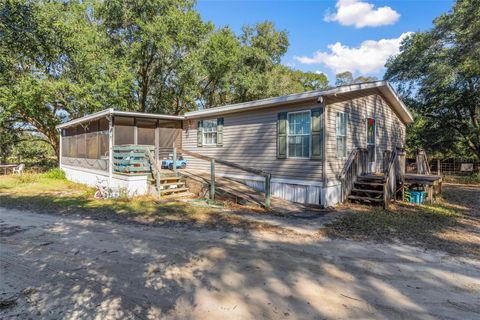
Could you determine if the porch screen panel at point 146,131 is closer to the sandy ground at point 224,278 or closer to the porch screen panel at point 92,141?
the porch screen panel at point 92,141

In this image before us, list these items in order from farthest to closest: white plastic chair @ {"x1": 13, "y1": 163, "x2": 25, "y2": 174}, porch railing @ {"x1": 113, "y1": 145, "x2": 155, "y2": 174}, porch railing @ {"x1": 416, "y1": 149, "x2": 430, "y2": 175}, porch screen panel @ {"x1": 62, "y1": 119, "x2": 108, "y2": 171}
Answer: white plastic chair @ {"x1": 13, "y1": 163, "x2": 25, "y2": 174}
porch screen panel @ {"x1": 62, "y1": 119, "x2": 108, "y2": 171}
porch railing @ {"x1": 416, "y1": 149, "x2": 430, "y2": 175}
porch railing @ {"x1": 113, "y1": 145, "x2": 155, "y2": 174}

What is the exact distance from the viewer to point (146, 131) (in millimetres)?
11625

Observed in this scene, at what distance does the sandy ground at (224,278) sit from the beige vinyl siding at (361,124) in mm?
3771

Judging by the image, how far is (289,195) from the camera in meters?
8.72

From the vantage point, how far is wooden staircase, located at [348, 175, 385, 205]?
8258 millimetres

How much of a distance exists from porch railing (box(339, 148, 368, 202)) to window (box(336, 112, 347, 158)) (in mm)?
307

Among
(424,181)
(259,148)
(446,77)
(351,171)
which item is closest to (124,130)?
(259,148)

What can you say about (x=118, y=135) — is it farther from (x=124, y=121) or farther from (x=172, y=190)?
(x=172, y=190)

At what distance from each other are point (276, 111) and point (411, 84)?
1496 centimetres

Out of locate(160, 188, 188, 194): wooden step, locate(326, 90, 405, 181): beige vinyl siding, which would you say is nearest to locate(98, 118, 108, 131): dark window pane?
locate(160, 188, 188, 194): wooden step

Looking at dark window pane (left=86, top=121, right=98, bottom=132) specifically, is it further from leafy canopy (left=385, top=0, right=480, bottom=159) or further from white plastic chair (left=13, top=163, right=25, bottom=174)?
leafy canopy (left=385, top=0, right=480, bottom=159)

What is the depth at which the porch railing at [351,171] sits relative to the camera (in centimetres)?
859

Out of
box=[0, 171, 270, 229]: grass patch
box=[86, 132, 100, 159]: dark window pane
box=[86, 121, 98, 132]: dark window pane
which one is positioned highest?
box=[86, 121, 98, 132]: dark window pane

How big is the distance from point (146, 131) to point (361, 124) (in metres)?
8.55
